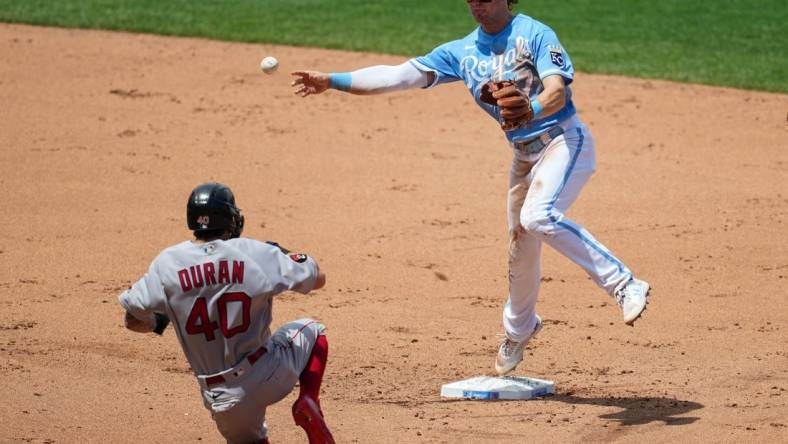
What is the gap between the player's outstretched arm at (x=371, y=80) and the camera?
21.0 feet

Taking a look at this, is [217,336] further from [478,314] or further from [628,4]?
[628,4]

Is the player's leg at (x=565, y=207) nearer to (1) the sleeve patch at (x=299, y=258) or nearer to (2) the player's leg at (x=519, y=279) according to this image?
(2) the player's leg at (x=519, y=279)

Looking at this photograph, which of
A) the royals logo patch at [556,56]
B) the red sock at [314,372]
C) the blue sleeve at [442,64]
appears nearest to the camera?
the red sock at [314,372]

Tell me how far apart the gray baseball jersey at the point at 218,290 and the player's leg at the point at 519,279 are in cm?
172

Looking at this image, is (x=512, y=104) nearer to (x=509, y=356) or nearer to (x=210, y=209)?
(x=509, y=356)

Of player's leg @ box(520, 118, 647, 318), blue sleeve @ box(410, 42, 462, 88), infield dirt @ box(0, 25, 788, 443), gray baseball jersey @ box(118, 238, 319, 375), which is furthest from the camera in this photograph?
blue sleeve @ box(410, 42, 462, 88)

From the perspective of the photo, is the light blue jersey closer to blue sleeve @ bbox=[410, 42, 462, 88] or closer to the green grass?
blue sleeve @ bbox=[410, 42, 462, 88]

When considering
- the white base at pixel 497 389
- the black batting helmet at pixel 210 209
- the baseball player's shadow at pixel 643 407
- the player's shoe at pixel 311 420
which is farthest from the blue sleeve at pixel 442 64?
the player's shoe at pixel 311 420

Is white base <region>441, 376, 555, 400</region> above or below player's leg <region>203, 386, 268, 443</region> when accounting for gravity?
below

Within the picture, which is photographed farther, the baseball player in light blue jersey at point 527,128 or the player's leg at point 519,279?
the player's leg at point 519,279

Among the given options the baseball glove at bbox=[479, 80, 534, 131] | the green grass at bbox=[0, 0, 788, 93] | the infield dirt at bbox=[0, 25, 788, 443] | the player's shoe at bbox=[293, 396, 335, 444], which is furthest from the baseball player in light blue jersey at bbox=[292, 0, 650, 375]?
the green grass at bbox=[0, 0, 788, 93]

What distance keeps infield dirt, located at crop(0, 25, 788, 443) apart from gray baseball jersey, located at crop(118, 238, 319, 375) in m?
1.02

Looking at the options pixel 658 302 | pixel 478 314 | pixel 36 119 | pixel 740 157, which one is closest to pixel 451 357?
pixel 478 314

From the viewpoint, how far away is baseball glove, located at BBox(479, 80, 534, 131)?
18.6ft
